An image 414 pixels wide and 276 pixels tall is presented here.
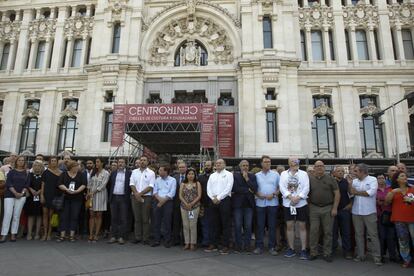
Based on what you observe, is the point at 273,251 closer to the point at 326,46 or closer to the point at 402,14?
the point at 326,46

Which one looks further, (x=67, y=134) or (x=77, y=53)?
(x=77, y=53)

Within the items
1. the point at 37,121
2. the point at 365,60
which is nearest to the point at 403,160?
the point at 365,60

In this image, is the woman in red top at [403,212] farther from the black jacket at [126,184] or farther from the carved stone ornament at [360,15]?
the carved stone ornament at [360,15]

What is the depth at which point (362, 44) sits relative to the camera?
24.6 m

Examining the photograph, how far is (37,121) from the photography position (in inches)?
1008

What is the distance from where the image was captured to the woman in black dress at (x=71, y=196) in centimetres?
835

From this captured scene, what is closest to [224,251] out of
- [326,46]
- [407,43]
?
[326,46]

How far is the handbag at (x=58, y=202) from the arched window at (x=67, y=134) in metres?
17.5

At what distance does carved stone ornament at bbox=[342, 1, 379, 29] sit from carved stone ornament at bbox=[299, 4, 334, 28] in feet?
4.48

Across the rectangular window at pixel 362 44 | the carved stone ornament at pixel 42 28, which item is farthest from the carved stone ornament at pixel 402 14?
the carved stone ornament at pixel 42 28

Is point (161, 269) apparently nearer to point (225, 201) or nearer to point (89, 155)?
point (225, 201)

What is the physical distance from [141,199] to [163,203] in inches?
28.5

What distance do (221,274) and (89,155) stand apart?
61.2ft

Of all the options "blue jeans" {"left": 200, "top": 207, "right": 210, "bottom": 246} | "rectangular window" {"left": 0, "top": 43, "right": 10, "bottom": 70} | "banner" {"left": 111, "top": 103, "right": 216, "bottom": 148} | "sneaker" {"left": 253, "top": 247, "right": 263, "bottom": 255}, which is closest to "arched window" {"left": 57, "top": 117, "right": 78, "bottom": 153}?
"rectangular window" {"left": 0, "top": 43, "right": 10, "bottom": 70}
